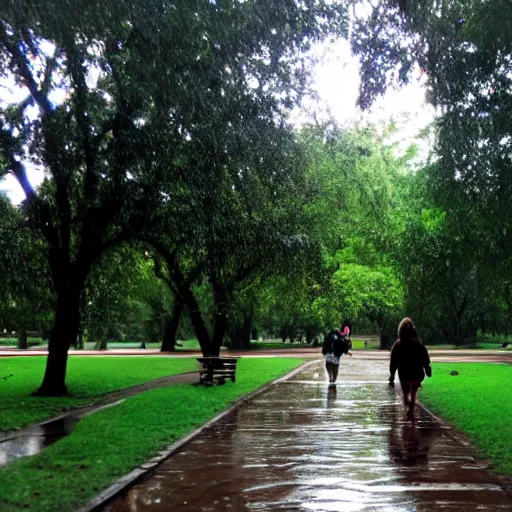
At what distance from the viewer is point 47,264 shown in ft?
56.6

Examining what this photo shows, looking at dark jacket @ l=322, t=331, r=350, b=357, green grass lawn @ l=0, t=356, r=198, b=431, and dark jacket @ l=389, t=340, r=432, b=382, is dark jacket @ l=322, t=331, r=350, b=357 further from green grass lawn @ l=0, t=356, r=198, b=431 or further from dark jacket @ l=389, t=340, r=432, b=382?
green grass lawn @ l=0, t=356, r=198, b=431

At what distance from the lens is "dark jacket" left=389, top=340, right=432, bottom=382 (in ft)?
35.3

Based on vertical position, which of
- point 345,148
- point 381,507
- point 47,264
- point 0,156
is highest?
point 345,148

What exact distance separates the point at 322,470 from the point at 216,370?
37.5 feet

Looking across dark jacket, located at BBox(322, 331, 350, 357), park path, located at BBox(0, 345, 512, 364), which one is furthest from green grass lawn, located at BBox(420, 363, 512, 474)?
park path, located at BBox(0, 345, 512, 364)

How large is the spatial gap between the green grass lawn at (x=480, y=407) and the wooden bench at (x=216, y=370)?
5.62 m

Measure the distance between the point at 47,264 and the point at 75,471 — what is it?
1162 centimetres

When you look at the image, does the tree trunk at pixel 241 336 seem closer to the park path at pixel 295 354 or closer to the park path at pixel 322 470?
the park path at pixel 295 354

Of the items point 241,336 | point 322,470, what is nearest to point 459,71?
point 322,470

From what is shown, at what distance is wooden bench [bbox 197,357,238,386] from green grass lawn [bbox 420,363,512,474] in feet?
18.4

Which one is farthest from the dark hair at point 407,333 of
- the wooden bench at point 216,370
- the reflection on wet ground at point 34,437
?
the wooden bench at point 216,370

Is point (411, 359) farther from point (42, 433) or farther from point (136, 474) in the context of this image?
point (42, 433)

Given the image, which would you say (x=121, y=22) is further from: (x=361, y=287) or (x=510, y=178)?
(x=361, y=287)

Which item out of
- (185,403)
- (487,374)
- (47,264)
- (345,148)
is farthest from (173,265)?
(487,374)
